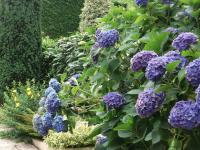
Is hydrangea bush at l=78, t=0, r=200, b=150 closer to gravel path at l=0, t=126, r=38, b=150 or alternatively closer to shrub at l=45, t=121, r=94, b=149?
shrub at l=45, t=121, r=94, b=149

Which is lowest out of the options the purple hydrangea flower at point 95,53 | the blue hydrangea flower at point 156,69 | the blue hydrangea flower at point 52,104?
the blue hydrangea flower at point 52,104

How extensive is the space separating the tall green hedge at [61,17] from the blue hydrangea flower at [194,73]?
39.4 ft

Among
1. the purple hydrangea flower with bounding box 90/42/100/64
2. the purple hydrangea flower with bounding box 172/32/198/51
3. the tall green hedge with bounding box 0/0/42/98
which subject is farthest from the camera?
the tall green hedge with bounding box 0/0/42/98

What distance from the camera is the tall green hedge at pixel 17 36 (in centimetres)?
786

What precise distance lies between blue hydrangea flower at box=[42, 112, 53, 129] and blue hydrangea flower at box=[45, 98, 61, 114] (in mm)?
108

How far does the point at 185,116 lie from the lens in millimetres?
1843

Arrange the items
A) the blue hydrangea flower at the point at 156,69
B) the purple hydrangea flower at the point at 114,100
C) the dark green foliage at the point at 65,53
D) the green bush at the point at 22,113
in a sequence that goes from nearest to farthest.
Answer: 1. the blue hydrangea flower at the point at 156,69
2. the purple hydrangea flower at the point at 114,100
3. the green bush at the point at 22,113
4. the dark green foliage at the point at 65,53

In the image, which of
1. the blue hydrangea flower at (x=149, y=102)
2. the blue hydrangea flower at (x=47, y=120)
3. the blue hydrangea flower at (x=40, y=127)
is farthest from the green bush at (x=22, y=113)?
the blue hydrangea flower at (x=149, y=102)

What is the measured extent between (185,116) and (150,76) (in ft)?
0.79

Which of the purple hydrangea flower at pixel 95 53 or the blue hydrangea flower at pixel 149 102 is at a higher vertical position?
the purple hydrangea flower at pixel 95 53

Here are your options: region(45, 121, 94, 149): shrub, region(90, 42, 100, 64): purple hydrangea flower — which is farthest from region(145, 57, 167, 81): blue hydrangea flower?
region(45, 121, 94, 149): shrub

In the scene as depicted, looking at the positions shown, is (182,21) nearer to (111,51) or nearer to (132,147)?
(111,51)

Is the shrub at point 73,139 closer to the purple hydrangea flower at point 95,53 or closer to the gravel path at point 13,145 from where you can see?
the gravel path at point 13,145

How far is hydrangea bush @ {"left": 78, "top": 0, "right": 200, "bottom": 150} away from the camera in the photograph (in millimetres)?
1965
